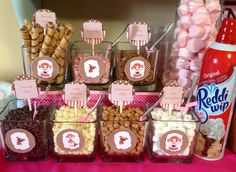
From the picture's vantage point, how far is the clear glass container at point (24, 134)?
80 cm

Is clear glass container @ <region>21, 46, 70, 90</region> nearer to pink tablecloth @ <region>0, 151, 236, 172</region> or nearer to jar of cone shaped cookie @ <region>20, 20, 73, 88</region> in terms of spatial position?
jar of cone shaped cookie @ <region>20, 20, 73, 88</region>

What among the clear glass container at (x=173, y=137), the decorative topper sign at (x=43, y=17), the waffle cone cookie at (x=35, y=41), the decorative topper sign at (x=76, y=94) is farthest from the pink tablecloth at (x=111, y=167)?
the decorative topper sign at (x=43, y=17)

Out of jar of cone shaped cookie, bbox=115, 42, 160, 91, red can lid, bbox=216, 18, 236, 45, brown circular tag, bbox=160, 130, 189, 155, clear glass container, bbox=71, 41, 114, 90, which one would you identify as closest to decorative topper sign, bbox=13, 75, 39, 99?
clear glass container, bbox=71, 41, 114, 90

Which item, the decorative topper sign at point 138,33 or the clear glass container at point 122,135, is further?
the decorative topper sign at point 138,33

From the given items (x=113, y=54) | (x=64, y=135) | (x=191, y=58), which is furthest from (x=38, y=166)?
(x=191, y=58)

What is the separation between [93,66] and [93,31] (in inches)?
4.5

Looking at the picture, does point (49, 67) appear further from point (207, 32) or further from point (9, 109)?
point (207, 32)

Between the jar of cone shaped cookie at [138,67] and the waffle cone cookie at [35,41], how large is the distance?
0.24 m

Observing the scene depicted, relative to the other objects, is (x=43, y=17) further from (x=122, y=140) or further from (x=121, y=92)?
(x=122, y=140)

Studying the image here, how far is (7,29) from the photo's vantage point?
50.2 inches

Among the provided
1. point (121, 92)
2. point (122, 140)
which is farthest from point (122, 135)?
point (121, 92)

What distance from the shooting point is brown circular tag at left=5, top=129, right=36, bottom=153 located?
80cm

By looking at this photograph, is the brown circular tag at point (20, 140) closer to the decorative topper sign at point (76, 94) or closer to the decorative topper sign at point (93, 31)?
the decorative topper sign at point (76, 94)

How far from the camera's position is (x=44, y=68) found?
89cm
